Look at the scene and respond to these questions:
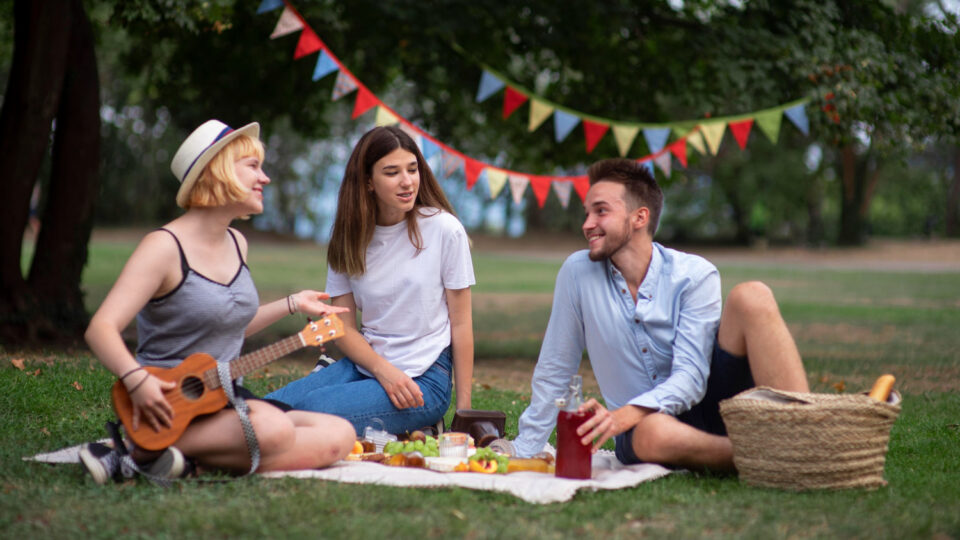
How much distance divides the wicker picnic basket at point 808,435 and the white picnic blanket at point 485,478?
446 millimetres

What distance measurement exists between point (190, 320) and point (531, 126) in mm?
5974

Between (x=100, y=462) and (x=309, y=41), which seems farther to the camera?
(x=309, y=41)

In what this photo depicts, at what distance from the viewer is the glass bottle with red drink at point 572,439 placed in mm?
3818

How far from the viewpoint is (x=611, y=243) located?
13.5ft

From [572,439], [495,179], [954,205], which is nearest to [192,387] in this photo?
[572,439]

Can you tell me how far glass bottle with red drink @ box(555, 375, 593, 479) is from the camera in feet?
12.5

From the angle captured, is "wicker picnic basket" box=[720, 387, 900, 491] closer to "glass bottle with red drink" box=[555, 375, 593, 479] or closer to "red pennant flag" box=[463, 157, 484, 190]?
"glass bottle with red drink" box=[555, 375, 593, 479]

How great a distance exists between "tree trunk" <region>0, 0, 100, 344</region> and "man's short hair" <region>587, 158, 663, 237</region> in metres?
6.28

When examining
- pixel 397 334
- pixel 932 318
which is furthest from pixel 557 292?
pixel 932 318

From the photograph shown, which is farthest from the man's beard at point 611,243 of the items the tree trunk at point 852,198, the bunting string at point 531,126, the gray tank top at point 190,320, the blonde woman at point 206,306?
the tree trunk at point 852,198

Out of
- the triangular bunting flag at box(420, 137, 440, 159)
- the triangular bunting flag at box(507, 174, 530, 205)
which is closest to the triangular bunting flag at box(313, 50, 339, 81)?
the triangular bunting flag at box(420, 137, 440, 159)

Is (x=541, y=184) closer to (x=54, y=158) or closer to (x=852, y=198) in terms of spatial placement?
(x=54, y=158)

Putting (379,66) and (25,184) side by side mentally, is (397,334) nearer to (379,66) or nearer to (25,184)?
(25,184)

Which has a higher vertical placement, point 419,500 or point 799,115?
point 799,115
